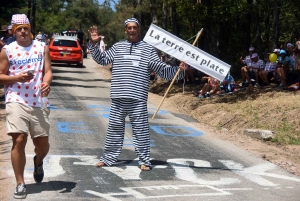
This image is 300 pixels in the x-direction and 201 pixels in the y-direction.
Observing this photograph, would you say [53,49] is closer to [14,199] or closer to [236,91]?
[236,91]

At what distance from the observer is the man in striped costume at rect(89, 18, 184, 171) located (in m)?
8.22

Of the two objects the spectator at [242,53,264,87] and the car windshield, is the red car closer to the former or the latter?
the car windshield

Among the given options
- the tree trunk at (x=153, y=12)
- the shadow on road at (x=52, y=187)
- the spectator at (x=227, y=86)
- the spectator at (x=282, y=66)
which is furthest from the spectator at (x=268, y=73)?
the shadow on road at (x=52, y=187)

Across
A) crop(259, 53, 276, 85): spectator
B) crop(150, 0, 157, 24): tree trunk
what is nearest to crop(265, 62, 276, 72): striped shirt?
crop(259, 53, 276, 85): spectator

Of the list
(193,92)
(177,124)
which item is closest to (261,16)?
(193,92)

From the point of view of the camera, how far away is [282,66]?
57.0 ft

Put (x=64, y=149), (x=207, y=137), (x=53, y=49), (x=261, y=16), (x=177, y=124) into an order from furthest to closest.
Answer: (x=53, y=49), (x=261, y=16), (x=177, y=124), (x=207, y=137), (x=64, y=149)

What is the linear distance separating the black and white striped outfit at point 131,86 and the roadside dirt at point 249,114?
242cm

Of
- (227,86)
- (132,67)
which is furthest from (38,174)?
(227,86)

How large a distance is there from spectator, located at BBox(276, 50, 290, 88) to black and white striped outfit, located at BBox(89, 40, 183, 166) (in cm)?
961

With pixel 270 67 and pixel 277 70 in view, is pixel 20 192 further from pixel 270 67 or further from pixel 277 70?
pixel 270 67

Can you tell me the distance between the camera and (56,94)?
1992 cm

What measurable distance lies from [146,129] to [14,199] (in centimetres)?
241

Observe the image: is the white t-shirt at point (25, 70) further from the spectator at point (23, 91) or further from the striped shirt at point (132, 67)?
the striped shirt at point (132, 67)
